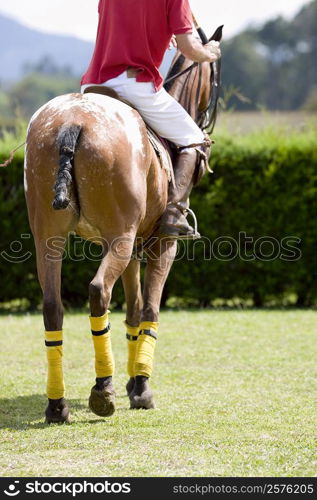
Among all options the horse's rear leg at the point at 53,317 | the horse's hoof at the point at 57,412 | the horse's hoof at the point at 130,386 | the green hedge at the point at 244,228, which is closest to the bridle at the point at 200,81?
the horse's rear leg at the point at 53,317

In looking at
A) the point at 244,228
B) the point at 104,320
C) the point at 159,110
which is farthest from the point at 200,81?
the point at 244,228

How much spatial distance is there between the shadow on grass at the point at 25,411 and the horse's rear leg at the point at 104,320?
0.42 meters

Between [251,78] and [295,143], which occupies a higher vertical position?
[295,143]

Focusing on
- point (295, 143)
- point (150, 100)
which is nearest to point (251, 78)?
point (295, 143)

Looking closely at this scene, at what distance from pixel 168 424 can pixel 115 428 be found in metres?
0.35

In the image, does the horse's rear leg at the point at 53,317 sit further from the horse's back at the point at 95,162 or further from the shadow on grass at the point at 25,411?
the horse's back at the point at 95,162

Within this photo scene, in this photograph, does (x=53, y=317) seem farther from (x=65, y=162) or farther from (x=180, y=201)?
(x=180, y=201)

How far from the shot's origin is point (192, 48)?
5.73m

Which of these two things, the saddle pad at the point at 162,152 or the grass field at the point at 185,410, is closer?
the grass field at the point at 185,410

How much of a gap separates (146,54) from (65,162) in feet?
4.06

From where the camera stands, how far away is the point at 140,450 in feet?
14.8

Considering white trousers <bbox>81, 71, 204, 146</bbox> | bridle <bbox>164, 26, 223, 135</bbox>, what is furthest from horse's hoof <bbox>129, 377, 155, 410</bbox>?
bridle <bbox>164, 26, 223, 135</bbox>

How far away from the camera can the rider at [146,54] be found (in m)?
5.58
